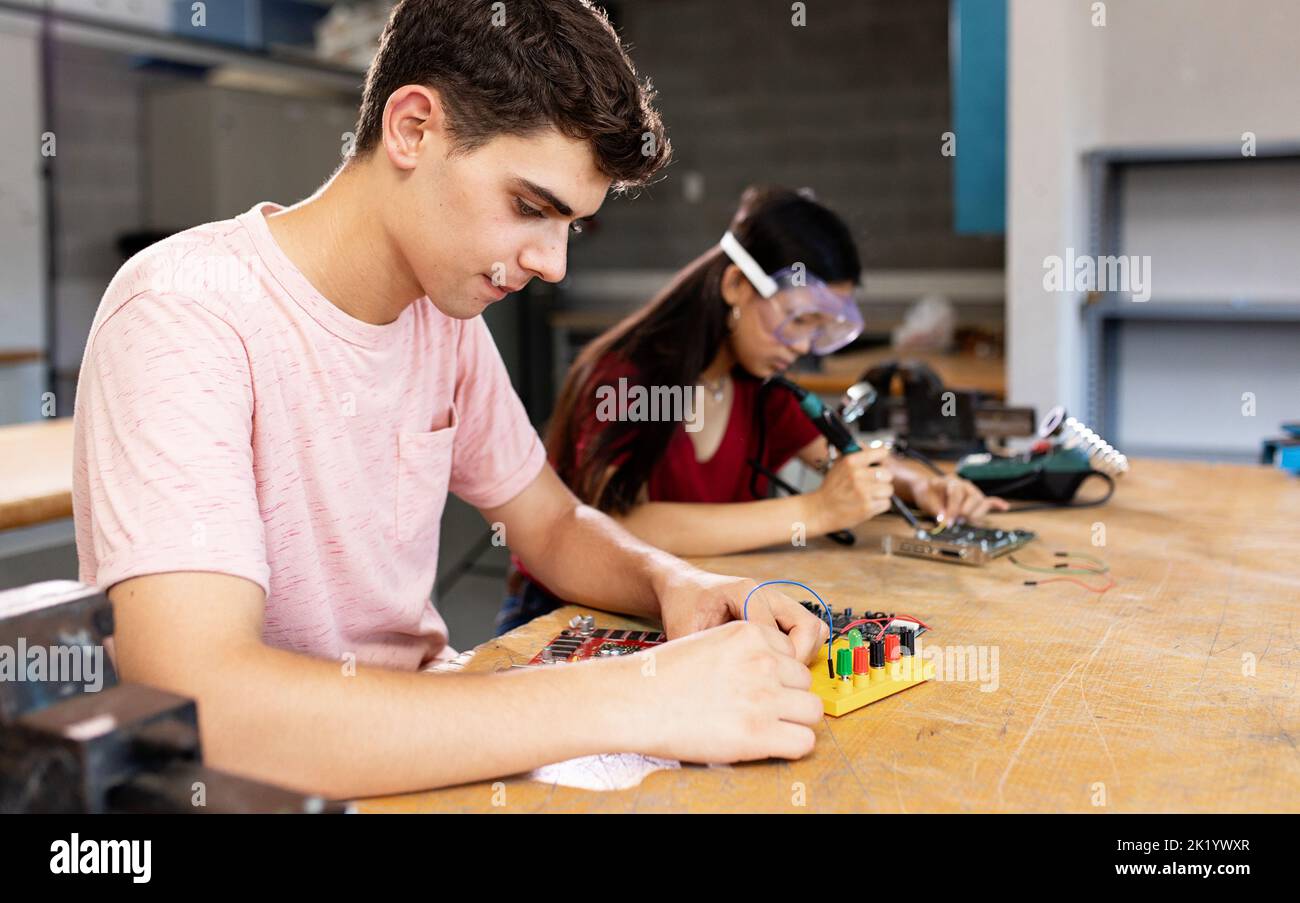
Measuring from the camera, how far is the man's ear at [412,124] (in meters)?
1.07

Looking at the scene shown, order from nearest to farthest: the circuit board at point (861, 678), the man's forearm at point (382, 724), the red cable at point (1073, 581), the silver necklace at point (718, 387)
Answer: the man's forearm at point (382, 724)
the circuit board at point (861, 678)
the red cable at point (1073, 581)
the silver necklace at point (718, 387)

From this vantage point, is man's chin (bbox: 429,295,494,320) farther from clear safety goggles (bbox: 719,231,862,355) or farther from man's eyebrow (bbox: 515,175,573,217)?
clear safety goggles (bbox: 719,231,862,355)

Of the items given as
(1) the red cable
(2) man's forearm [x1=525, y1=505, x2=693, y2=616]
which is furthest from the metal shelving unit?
(2) man's forearm [x1=525, y1=505, x2=693, y2=616]

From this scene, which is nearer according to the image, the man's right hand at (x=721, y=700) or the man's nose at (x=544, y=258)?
the man's right hand at (x=721, y=700)

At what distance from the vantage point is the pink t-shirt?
3.03 ft

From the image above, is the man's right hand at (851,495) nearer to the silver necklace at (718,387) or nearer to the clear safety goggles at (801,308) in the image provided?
the clear safety goggles at (801,308)

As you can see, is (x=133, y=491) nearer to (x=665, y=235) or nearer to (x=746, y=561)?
(x=746, y=561)

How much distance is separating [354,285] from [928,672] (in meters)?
0.69

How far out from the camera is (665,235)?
6.49 m

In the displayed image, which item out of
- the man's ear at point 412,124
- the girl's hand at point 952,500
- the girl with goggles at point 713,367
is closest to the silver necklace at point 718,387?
the girl with goggles at point 713,367

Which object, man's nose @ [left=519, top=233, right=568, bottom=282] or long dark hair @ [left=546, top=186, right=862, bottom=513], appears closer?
man's nose @ [left=519, top=233, right=568, bottom=282]

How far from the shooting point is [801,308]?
1.88 m

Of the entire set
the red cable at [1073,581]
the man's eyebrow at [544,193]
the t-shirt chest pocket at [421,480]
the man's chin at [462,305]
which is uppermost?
the man's eyebrow at [544,193]

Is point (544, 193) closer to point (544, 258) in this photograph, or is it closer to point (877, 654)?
point (544, 258)
